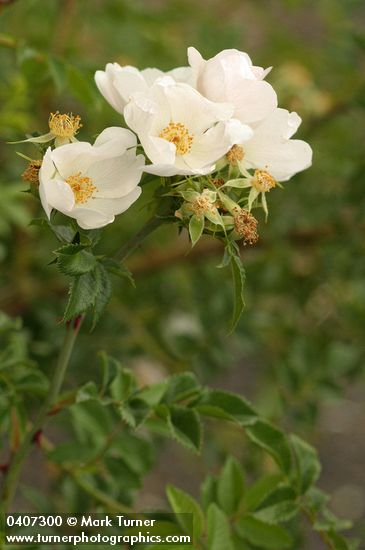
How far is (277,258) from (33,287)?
480 millimetres

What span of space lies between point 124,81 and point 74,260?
16 centimetres

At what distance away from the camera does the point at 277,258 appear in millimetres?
1573

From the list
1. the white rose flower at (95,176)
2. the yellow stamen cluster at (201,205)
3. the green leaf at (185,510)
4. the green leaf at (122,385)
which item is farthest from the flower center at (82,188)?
the green leaf at (185,510)

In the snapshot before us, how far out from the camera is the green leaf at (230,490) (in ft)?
2.92

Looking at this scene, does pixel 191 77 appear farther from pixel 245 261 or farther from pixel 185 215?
pixel 245 261

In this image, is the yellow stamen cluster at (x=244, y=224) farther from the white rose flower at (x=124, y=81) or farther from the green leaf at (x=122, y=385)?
the green leaf at (x=122, y=385)

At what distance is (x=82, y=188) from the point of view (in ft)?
2.24

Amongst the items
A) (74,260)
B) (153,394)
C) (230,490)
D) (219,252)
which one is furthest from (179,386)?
(219,252)

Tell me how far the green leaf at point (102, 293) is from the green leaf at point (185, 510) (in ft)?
0.89

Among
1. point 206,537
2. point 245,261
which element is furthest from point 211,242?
point 206,537

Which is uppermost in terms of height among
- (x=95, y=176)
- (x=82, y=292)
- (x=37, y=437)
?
(x=95, y=176)

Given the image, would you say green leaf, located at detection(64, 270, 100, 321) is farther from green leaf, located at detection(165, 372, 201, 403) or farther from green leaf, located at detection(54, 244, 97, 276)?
green leaf, located at detection(165, 372, 201, 403)

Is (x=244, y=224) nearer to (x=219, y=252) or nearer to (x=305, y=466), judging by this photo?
(x=305, y=466)

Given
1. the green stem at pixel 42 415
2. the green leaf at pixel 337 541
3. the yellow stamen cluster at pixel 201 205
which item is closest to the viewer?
the yellow stamen cluster at pixel 201 205
